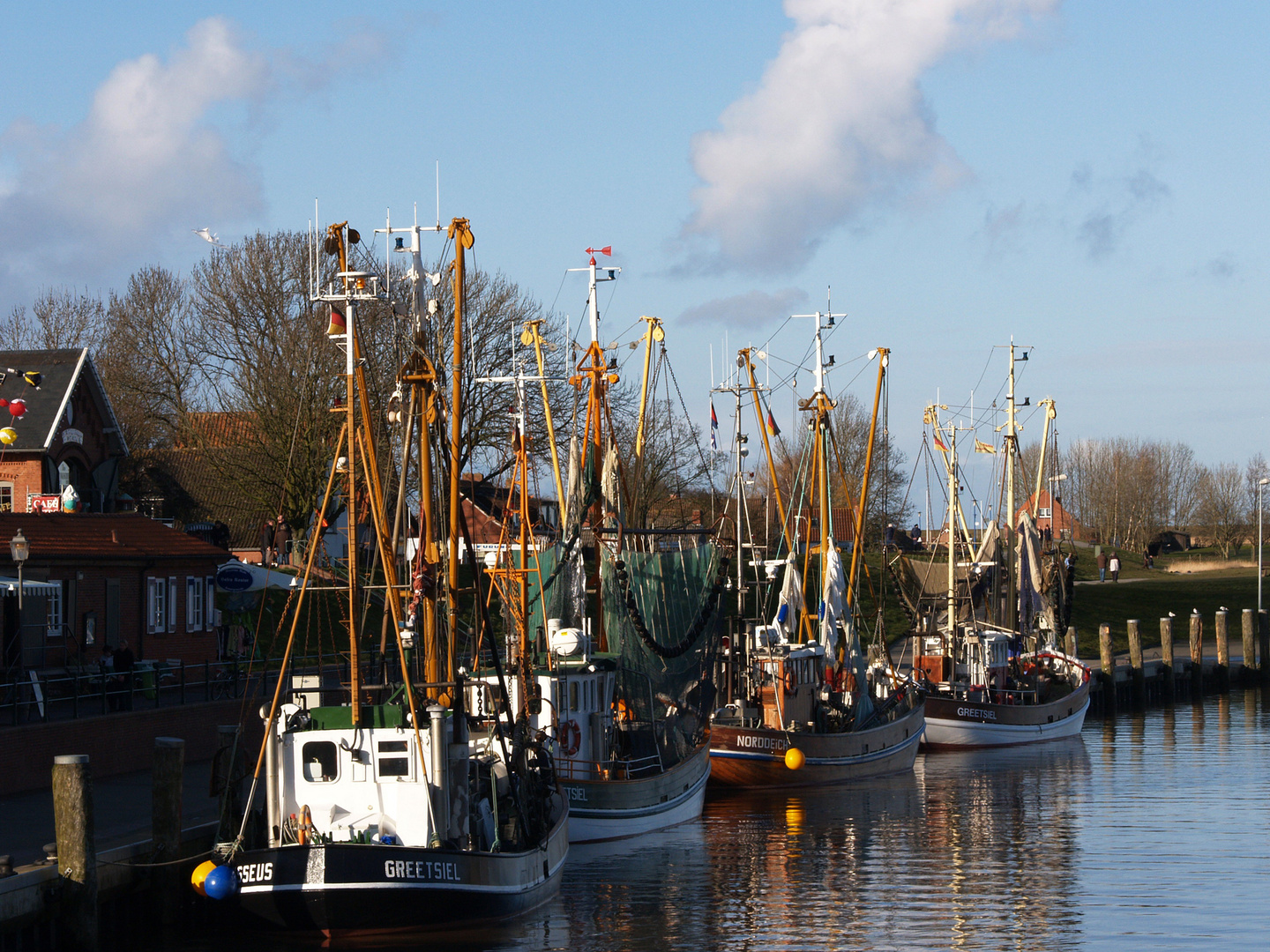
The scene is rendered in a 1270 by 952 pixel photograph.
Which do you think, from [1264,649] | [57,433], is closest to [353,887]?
[57,433]

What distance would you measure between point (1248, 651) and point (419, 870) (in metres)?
54.7

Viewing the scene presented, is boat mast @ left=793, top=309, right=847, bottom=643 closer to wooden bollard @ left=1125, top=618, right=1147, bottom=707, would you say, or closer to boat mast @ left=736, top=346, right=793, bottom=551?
boat mast @ left=736, top=346, right=793, bottom=551

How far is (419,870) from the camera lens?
20312 millimetres

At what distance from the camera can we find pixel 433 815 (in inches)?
828

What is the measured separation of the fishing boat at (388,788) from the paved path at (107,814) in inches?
96.2

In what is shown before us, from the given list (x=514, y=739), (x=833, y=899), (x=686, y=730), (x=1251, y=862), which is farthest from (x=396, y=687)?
(x=1251, y=862)

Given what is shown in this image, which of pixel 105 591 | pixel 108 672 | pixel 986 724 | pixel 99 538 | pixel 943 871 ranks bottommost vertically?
pixel 943 871

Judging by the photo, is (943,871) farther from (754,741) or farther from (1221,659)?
(1221,659)

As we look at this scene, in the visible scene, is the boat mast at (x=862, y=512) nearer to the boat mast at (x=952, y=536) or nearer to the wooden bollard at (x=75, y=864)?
the boat mast at (x=952, y=536)

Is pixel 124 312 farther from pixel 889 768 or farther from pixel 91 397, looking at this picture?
pixel 889 768

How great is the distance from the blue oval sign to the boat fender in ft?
52.0

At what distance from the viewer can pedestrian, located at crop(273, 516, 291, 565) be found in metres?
52.7

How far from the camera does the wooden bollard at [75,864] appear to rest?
1906 cm

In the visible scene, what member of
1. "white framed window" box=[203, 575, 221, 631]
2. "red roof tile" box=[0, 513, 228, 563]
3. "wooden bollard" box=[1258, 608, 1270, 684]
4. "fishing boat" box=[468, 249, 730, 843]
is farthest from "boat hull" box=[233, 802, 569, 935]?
"wooden bollard" box=[1258, 608, 1270, 684]
